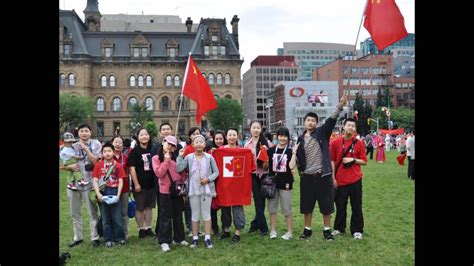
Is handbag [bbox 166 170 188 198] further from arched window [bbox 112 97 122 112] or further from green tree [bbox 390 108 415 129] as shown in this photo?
green tree [bbox 390 108 415 129]

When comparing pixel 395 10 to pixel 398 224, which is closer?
pixel 395 10

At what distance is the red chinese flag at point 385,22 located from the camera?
7.18 metres

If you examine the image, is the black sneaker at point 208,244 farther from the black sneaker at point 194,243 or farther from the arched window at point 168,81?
the arched window at point 168,81

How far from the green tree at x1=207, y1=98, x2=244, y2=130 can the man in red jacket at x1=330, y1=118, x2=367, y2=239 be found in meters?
59.4

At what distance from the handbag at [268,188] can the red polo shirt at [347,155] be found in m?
1.13

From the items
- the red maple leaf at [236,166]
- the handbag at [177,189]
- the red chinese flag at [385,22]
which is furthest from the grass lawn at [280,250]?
the red chinese flag at [385,22]

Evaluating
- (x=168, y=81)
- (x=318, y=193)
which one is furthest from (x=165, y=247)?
(x=168, y=81)

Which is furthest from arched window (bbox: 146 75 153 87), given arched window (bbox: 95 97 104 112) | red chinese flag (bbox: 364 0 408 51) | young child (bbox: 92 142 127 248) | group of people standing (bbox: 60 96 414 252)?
red chinese flag (bbox: 364 0 408 51)

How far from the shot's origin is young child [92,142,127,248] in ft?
25.1

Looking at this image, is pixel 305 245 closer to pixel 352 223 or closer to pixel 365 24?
pixel 352 223
